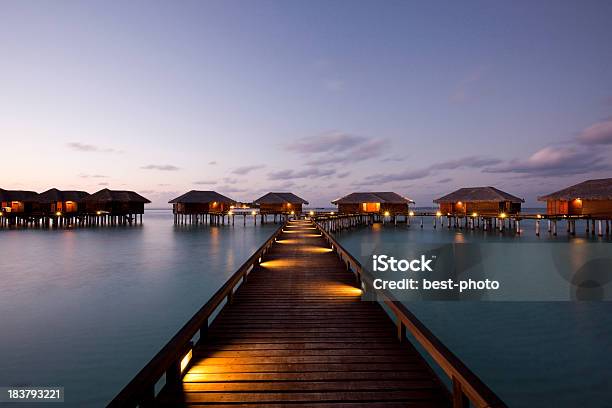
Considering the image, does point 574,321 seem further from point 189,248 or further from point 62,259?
point 62,259

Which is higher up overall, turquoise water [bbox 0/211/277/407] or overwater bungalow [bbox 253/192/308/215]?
overwater bungalow [bbox 253/192/308/215]

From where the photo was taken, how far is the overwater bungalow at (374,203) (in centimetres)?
4600

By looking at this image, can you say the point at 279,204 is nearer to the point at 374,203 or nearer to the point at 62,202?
the point at 374,203

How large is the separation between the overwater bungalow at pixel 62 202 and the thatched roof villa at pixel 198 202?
13112mm

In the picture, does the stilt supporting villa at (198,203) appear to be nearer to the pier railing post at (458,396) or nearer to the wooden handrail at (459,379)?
the wooden handrail at (459,379)

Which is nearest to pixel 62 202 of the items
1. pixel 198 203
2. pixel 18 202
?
pixel 18 202

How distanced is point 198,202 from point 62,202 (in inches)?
810

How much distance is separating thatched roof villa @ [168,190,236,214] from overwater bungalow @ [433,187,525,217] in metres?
33.6

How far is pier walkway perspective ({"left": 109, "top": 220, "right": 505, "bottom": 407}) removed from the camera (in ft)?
11.1

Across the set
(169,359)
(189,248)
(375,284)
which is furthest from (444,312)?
(189,248)

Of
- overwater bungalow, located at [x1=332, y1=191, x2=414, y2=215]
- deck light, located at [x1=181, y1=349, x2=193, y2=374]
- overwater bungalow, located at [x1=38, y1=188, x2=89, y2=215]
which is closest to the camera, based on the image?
deck light, located at [x1=181, y1=349, x2=193, y2=374]

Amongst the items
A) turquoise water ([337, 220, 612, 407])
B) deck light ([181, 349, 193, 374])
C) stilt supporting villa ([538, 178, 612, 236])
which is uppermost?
stilt supporting villa ([538, 178, 612, 236])

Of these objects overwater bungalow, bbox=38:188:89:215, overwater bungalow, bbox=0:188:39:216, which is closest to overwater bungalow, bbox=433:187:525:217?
overwater bungalow, bbox=38:188:89:215

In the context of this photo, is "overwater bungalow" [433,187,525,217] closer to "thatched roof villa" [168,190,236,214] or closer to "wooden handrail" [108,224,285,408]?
"thatched roof villa" [168,190,236,214]
